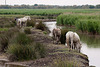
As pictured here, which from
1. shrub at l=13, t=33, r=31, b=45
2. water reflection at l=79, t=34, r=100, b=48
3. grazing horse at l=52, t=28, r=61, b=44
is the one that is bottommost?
water reflection at l=79, t=34, r=100, b=48

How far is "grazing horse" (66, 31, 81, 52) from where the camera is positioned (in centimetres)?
1759

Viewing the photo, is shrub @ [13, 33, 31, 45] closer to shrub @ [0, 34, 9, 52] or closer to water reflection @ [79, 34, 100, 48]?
shrub @ [0, 34, 9, 52]

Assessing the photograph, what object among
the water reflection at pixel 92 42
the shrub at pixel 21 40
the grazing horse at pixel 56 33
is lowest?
the water reflection at pixel 92 42

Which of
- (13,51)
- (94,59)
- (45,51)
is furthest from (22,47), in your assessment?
(94,59)

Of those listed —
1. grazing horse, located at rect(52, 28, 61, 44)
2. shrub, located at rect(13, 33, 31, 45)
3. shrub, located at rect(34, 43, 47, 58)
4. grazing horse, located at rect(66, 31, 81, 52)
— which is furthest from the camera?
grazing horse, located at rect(52, 28, 61, 44)

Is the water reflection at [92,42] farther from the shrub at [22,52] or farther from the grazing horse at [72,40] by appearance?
the shrub at [22,52]

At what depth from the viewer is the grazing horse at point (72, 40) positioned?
57.7 feet

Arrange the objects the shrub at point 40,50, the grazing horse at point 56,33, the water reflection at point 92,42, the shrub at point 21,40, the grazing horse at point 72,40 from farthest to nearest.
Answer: the water reflection at point 92,42, the grazing horse at point 56,33, the grazing horse at point 72,40, the shrub at point 21,40, the shrub at point 40,50

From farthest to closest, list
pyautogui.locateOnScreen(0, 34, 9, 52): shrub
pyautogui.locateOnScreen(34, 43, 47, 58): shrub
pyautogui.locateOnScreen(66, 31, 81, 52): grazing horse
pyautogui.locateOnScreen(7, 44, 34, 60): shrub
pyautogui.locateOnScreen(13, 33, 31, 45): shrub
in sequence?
1. pyautogui.locateOnScreen(66, 31, 81, 52): grazing horse
2. pyautogui.locateOnScreen(0, 34, 9, 52): shrub
3. pyautogui.locateOnScreen(13, 33, 31, 45): shrub
4. pyautogui.locateOnScreen(34, 43, 47, 58): shrub
5. pyautogui.locateOnScreen(7, 44, 34, 60): shrub

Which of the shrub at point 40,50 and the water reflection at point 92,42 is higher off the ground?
the shrub at point 40,50

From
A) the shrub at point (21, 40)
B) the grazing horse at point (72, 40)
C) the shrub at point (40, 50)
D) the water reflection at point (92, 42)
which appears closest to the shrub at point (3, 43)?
the shrub at point (21, 40)

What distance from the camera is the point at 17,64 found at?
13.8m

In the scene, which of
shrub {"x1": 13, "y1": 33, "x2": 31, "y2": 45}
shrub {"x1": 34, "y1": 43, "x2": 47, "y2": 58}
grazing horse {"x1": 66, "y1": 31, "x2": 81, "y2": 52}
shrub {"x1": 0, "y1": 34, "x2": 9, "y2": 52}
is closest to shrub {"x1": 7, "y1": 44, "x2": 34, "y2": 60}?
shrub {"x1": 34, "y1": 43, "x2": 47, "y2": 58}

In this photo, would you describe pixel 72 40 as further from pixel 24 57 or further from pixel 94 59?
pixel 24 57
